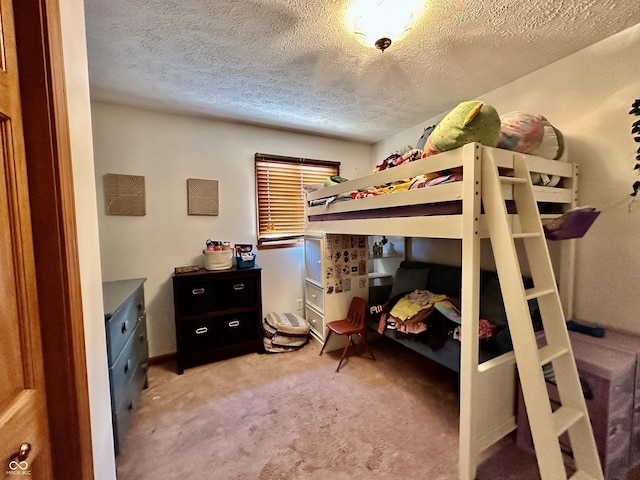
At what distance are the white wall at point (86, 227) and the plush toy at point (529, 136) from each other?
1.88 m

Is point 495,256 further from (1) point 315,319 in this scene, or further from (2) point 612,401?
(1) point 315,319

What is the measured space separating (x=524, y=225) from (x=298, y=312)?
255 cm

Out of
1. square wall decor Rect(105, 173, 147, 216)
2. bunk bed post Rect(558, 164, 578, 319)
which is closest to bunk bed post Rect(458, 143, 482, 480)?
bunk bed post Rect(558, 164, 578, 319)

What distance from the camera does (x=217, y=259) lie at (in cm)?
262

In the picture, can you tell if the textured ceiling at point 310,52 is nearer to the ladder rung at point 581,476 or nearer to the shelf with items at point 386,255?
the shelf with items at point 386,255

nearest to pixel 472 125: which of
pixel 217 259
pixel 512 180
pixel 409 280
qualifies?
pixel 512 180

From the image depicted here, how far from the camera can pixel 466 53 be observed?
5.76 feet

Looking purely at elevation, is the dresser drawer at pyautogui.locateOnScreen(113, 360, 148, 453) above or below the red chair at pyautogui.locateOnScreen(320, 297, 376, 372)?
below

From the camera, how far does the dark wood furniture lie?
2400 mm

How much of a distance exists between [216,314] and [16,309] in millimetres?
2002

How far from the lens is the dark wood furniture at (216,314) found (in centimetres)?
240

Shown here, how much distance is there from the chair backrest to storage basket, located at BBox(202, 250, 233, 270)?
1354 mm

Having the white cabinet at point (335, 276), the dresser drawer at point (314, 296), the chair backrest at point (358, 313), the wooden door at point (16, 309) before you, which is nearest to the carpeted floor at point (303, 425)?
the chair backrest at point (358, 313)

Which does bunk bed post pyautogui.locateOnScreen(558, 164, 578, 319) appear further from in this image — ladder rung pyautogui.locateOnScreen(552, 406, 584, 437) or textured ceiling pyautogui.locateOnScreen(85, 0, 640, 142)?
textured ceiling pyautogui.locateOnScreen(85, 0, 640, 142)
